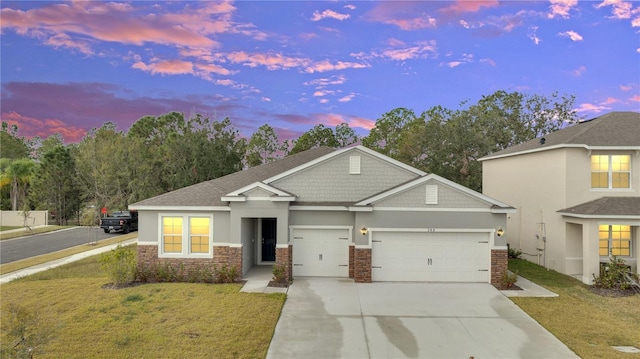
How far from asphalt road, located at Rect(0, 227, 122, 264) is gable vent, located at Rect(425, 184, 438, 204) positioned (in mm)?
18975

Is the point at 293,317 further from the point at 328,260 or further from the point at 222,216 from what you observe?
the point at 222,216

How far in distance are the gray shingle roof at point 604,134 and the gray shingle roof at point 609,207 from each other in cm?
211

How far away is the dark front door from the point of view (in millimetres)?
15641

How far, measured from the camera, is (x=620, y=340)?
784cm

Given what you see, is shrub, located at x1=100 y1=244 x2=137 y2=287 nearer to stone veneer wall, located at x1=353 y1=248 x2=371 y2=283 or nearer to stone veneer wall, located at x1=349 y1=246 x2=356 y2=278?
stone veneer wall, located at x1=349 y1=246 x2=356 y2=278

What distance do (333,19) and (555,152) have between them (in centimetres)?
1186

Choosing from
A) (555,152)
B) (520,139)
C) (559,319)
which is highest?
(520,139)

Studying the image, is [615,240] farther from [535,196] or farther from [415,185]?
[415,185]

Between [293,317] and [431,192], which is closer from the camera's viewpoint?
[293,317]

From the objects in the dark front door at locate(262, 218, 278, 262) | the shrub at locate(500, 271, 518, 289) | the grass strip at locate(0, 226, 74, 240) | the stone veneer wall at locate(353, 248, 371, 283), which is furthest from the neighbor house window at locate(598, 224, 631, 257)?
the grass strip at locate(0, 226, 74, 240)

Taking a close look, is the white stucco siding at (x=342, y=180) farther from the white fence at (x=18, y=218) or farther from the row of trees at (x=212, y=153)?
the white fence at (x=18, y=218)

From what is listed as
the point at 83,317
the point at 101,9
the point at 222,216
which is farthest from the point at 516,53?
the point at 83,317

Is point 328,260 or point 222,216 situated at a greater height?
point 222,216

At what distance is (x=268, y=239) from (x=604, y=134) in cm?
1460
